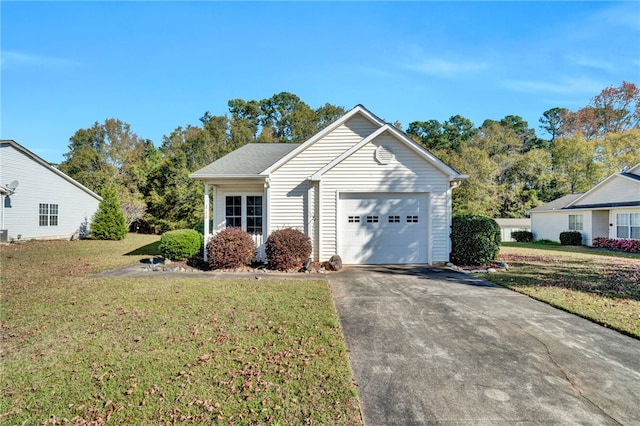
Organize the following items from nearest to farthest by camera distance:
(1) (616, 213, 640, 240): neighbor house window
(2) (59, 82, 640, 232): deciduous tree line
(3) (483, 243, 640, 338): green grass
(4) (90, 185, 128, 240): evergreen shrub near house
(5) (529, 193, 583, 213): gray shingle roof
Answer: (3) (483, 243, 640, 338): green grass < (1) (616, 213, 640, 240): neighbor house window < (4) (90, 185, 128, 240): evergreen shrub near house < (5) (529, 193, 583, 213): gray shingle roof < (2) (59, 82, 640, 232): deciduous tree line

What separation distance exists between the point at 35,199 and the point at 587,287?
29370mm

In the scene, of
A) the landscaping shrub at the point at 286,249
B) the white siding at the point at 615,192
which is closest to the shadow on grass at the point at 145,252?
the landscaping shrub at the point at 286,249

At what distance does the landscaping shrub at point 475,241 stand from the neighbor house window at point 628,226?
16.6 m

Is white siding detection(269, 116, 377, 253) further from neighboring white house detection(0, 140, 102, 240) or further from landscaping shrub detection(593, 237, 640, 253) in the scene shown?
landscaping shrub detection(593, 237, 640, 253)

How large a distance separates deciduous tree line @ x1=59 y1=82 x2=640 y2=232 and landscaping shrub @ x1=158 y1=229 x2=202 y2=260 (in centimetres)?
1926

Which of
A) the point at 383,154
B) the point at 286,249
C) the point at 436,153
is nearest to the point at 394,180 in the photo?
the point at 383,154

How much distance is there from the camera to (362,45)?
12211 millimetres

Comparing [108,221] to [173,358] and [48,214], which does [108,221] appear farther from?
[173,358]

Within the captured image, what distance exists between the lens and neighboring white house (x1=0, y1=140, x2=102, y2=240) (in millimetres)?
18938

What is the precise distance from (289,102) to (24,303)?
141 feet

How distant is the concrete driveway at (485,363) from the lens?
294 cm

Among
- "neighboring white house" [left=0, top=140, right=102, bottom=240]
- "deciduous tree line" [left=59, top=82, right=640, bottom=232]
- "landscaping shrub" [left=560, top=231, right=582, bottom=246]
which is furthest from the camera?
"deciduous tree line" [left=59, top=82, right=640, bottom=232]

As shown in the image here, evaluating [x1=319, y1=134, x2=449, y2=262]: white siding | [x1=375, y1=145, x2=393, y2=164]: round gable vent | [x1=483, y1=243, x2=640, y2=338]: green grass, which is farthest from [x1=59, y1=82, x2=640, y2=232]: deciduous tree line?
[x1=375, y1=145, x2=393, y2=164]: round gable vent

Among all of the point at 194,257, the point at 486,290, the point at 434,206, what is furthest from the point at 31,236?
the point at 486,290
